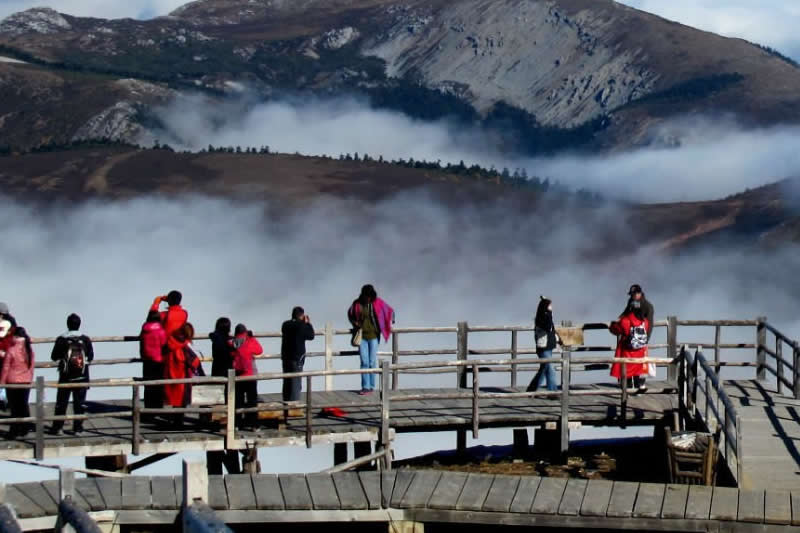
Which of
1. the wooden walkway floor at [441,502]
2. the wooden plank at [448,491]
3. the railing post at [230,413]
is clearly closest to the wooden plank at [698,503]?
the wooden walkway floor at [441,502]

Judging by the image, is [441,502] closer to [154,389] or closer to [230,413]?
[230,413]

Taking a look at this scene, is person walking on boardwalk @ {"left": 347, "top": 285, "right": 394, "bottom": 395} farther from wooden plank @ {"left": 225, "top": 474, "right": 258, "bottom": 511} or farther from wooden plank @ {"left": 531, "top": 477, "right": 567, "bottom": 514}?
wooden plank @ {"left": 531, "top": 477, "right": 567, "bottom": 514}

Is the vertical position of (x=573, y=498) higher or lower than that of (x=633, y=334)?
lower

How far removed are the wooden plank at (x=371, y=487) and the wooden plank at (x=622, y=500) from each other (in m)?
2.43

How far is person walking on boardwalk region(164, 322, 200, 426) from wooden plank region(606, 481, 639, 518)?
6888 millimetres

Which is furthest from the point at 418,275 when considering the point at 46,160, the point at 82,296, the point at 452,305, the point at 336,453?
the point at 336,453

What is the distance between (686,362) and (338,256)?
76.2 meters

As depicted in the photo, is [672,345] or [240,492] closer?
[240,492]

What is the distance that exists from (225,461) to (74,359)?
3.04 meters

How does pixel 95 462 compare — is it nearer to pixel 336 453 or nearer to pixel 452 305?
pixel 336 453

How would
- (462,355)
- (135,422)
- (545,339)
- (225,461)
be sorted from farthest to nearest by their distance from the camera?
(462,355)
(545,339)
(225,461)
(135,422)

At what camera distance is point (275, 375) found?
24125 mm

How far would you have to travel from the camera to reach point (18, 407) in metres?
24.4

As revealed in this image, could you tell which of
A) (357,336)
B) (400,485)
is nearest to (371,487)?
(400,485)
